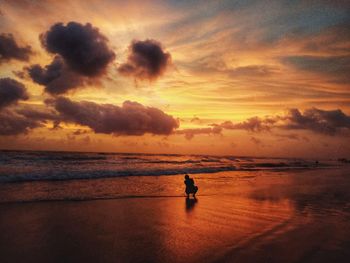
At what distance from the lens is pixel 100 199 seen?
45.3 ft

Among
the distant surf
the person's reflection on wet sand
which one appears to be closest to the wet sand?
the person's reflection on wet sand

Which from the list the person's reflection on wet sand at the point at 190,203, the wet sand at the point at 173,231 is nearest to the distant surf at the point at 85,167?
the wet sand at the point at 173,231

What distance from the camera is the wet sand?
21.1 ft

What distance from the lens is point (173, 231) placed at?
845cm

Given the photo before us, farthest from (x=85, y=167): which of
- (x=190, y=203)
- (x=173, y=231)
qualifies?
(x=173, y=231)

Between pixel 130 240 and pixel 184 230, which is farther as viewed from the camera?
pixel 184 230

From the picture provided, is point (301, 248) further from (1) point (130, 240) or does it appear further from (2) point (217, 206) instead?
(2) point (217, 206)

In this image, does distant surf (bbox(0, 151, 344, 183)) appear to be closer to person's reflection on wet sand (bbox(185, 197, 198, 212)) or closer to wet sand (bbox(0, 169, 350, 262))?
wet sand (bbox(0, 169, 350, 262))

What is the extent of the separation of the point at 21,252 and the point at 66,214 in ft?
12.7

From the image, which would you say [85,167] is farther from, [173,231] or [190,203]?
[173,231]

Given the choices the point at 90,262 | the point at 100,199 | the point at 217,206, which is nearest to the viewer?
the point at 90,262

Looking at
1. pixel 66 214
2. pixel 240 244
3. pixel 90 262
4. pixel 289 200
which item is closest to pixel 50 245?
pixel 90 262

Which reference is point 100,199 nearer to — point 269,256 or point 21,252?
point 21,252

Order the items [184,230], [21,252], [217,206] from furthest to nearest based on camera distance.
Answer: [217,206], [184,230], [21,252]
